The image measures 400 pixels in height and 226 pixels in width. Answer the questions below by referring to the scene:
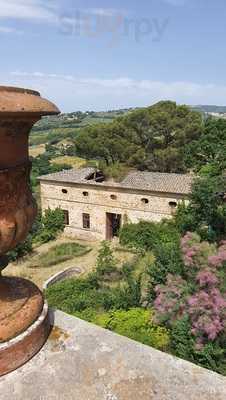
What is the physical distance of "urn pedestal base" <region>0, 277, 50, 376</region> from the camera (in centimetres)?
185

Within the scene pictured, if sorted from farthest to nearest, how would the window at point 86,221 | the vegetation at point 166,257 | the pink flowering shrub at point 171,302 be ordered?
the window at point 86,221, the pink flowering shrub at point 171,302, the vegetation at point 166,257

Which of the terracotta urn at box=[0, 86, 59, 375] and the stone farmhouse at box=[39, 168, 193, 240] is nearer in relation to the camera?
the terracotta urn at box=[0, 86, 59, 375]

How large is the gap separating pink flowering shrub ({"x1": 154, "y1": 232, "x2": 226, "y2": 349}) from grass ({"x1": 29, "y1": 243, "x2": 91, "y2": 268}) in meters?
7.90

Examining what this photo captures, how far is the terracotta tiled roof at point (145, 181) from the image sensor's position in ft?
58.1

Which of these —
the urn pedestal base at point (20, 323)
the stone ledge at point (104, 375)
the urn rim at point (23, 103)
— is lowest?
the stone ledge at point (104, 375)

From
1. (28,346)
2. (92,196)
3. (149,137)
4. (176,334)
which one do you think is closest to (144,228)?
(92,196)

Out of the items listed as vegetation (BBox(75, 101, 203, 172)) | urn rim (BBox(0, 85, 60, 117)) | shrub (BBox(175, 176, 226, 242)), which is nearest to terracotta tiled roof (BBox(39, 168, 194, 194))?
shrub (BBox(175, 176, 226, 242))

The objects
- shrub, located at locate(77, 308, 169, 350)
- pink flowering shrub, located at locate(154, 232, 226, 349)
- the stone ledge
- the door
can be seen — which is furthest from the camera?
the door

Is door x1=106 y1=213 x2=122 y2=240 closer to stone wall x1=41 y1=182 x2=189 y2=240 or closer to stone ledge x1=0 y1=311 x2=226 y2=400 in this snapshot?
stone wall x1=41 y1=182 x2=189 y2=240

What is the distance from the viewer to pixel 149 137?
2764 cm

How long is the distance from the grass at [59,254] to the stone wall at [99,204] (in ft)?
5.05

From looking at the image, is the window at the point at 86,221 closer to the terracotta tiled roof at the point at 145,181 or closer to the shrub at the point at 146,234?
the terracotta tiled roof at the point at 145,181

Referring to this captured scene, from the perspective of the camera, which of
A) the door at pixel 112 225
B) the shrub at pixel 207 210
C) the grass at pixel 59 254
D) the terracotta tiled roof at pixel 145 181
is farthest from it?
the door at pixel 112 225

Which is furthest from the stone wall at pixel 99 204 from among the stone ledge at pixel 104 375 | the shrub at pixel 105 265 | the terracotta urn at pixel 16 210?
the terracotta urn at pixel 16 210
